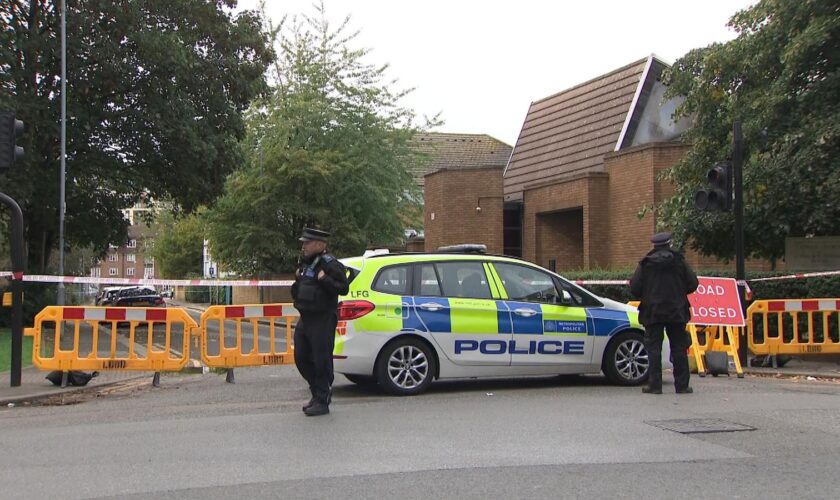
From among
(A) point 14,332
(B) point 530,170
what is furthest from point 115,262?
(A) point 14,332

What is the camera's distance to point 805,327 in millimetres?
12438

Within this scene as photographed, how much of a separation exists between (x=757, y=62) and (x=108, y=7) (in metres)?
16.3

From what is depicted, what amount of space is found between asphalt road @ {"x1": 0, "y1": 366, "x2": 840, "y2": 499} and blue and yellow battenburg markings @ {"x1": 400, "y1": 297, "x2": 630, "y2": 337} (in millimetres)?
736

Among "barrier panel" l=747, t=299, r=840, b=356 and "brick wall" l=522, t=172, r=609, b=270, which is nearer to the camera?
"barrier panel" l=747, t=299, r=840, b=356

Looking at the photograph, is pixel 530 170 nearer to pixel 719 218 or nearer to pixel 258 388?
pixel 719 218

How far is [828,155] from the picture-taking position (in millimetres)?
11539

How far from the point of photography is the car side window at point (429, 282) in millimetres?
8680

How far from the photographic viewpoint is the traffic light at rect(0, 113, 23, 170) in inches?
359

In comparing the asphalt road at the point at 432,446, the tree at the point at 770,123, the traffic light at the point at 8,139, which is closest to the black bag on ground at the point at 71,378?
the asphalt road at the point at 432,446

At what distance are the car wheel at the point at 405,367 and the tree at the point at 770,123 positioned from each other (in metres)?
6.95

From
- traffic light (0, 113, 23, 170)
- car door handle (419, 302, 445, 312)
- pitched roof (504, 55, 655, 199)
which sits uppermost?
pitched roof (504, 55, 655, 199)

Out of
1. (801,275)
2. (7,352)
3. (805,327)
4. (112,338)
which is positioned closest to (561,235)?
(805,327)

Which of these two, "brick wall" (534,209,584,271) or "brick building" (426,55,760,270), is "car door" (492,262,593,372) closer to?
"brick building" (426,55,760,270)

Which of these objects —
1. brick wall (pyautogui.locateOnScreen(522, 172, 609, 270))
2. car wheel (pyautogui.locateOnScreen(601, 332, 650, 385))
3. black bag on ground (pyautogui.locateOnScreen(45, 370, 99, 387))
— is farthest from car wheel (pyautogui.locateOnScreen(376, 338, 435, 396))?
brick wall (pyautogui.locateOnScreen(522, 172, 609, 270))
